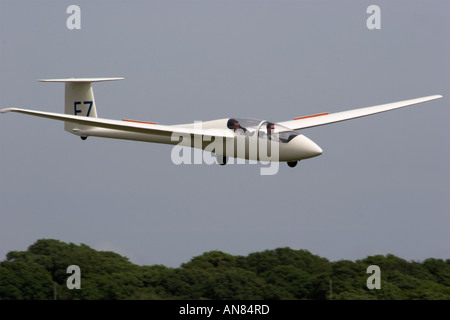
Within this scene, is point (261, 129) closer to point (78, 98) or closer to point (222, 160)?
point (222, 160)

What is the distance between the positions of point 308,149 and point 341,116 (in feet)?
18.3

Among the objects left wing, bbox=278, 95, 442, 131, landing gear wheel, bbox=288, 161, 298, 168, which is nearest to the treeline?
left wing, bbox=278, 95, 442, 131

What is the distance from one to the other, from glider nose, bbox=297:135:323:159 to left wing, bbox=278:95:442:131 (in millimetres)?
3257

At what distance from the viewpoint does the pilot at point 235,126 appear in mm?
23987

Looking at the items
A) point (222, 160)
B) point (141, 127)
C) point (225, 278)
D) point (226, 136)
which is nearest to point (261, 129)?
point (226, 136)

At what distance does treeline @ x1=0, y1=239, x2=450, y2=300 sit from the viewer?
130 ft

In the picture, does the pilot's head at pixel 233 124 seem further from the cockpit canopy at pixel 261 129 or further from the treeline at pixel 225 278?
the treeline at pixel 225 278

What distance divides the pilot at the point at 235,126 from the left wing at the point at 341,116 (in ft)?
10.2

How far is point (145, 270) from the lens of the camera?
44.4m

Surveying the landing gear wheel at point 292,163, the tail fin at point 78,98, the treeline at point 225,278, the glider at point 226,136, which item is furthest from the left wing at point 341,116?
the treeline at point 225,278

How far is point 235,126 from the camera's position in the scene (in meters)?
24.2
